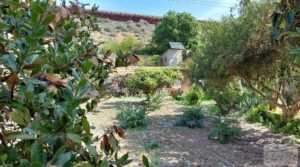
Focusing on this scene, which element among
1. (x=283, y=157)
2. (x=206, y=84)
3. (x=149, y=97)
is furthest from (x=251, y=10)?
(x=149, y=97)

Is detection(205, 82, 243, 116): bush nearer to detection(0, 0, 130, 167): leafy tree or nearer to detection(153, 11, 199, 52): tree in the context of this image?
detection(0, 0, 130, 167): leafy tree

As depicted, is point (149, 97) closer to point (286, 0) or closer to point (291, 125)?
point (291, 125)

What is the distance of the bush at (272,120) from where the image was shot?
8.30 metres

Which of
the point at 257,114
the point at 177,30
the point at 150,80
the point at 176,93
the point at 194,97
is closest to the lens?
the point at 257,114

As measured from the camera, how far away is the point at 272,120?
9.45 meters

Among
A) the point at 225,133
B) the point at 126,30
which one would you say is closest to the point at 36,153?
the point at 225,133

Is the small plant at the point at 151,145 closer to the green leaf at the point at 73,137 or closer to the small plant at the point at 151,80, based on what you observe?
the small plant at the point at 151,80

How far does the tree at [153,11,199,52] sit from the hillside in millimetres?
1820

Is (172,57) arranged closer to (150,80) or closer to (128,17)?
(128,17)

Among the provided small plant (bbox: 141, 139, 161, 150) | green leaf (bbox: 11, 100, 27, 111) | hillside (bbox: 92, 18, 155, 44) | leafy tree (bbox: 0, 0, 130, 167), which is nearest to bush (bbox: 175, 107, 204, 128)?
small plant (bbox: 141, 139, 161, 150)

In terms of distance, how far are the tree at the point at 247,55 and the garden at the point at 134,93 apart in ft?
0.08

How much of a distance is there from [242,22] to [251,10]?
35cm

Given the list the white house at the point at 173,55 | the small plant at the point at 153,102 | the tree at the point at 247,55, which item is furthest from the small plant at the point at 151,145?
the white house at the point at 173,55

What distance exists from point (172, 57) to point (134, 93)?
731 cm
